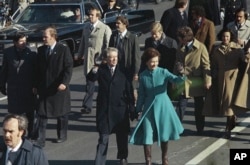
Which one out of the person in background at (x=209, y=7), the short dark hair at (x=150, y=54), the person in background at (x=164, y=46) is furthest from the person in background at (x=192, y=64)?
the person in background at (x=209, y=7)

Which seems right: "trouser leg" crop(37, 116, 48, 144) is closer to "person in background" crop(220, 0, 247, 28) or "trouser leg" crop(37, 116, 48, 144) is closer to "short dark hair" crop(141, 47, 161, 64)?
"short dark hair" crop(141, 47, 161, 64)

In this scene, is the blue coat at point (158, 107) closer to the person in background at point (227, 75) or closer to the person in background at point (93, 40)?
the person in background at point (227, 75)

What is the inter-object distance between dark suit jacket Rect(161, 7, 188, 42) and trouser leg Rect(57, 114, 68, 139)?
276 cm

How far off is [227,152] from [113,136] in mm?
1951

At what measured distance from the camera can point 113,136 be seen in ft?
40.7

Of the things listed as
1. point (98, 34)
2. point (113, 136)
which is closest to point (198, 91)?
point (113, 136)

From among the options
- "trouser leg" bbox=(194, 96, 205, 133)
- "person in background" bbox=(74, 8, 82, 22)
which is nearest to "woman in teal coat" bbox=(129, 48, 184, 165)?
"trouser leg" bbox=(194, 96, 205, 133)

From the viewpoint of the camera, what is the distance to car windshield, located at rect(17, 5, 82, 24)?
19.1 meters

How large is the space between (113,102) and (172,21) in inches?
157

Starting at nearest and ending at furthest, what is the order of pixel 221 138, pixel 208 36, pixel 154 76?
pixel 154 76
pixel 221 138
pixel 208 36

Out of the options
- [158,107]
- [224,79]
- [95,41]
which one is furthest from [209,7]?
[158,107]

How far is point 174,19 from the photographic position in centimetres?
1391

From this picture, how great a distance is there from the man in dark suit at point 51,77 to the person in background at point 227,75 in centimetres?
203

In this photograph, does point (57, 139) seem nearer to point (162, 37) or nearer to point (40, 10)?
point (162, 37)
